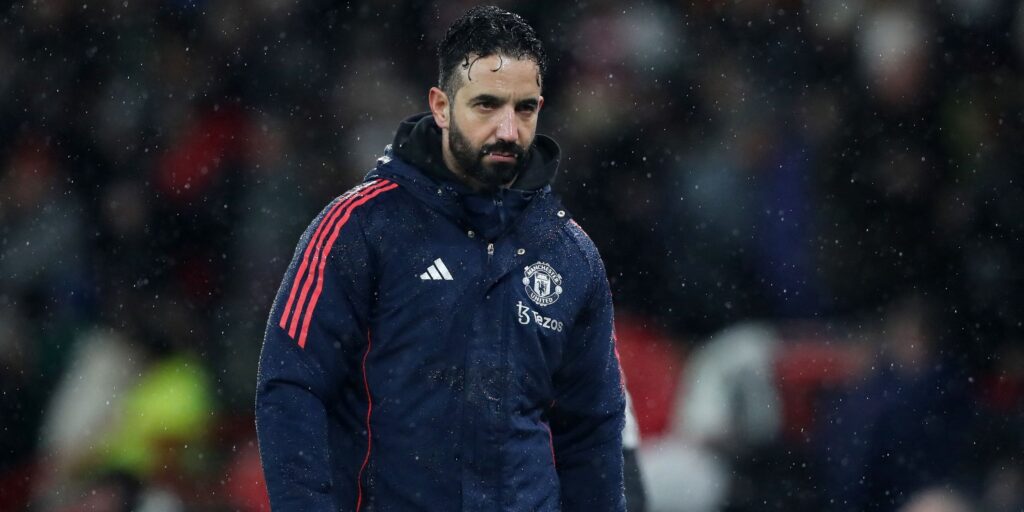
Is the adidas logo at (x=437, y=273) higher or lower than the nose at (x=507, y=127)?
lower

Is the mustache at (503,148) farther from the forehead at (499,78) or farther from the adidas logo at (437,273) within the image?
the adidas logo at (437,273)

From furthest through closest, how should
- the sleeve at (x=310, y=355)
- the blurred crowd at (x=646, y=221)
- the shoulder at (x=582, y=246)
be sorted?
the blurred crowd at (x=646, y=221) → the shoulder at (x=582, y=246) → the sleeve at (x=310, y=355)

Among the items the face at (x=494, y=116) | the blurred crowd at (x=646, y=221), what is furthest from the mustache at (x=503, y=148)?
the blurred crowd at (x=646, y=221)

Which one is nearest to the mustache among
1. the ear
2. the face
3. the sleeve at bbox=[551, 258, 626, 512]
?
the face

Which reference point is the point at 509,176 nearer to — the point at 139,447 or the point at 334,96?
the point at 139,447

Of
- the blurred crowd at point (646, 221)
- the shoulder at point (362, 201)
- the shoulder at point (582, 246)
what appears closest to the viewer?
the shoulder at point (362, 201)

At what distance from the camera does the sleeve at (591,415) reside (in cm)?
281

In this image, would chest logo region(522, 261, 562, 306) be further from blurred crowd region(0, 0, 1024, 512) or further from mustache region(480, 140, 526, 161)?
blurred crowd region(0, 0, 1024, 512)

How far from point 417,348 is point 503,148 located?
0.39 m

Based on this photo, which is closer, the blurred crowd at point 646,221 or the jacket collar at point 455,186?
the jacket collar at point 455,186

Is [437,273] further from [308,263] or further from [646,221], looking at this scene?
[646,221]

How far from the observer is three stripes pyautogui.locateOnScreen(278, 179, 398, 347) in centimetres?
251

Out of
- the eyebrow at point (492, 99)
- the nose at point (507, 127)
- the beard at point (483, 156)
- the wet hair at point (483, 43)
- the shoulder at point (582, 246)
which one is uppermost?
the wet hair at point (483, 43)

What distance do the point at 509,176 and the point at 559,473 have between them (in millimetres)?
629
